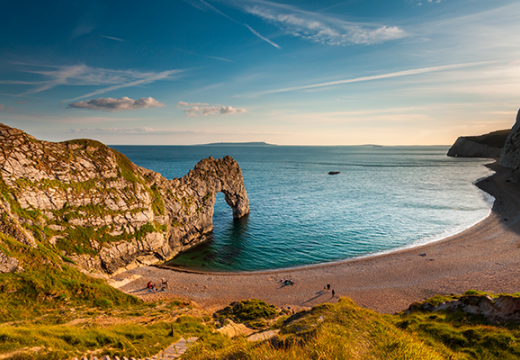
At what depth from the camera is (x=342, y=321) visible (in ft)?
42.0

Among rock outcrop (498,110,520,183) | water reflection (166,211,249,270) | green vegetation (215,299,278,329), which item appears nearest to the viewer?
green vegetation (215,299,278,329)

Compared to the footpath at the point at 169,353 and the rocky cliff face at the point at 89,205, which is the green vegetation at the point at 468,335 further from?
the rocky cliff face at the point at 89,205

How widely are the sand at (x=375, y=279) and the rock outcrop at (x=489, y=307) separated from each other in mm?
9978

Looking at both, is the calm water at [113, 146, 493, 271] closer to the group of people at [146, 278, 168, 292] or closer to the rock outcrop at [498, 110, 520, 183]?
the group of people at [146, 278, 168, 292]

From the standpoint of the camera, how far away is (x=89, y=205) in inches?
1197

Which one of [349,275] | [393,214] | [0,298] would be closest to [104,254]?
[0,298]

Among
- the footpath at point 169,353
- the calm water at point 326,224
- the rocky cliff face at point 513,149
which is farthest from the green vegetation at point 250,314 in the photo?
the rocky cliff face at point 513,149

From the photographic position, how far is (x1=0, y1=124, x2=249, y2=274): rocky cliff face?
25.6 meters

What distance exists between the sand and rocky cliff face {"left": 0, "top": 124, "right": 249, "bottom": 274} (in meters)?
4.17

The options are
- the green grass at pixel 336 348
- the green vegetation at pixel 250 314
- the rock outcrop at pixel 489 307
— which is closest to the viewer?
the green grass at pixel 336 348

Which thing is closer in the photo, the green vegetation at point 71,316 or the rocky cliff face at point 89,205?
the green vegetation at point 71,316

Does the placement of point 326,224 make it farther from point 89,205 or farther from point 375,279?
point 89,205

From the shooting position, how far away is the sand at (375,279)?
27422mm

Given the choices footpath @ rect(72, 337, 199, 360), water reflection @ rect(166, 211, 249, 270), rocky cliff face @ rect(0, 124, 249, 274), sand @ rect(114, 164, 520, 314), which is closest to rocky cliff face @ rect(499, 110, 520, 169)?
sand @ rect(114, 164, 520, 314)
